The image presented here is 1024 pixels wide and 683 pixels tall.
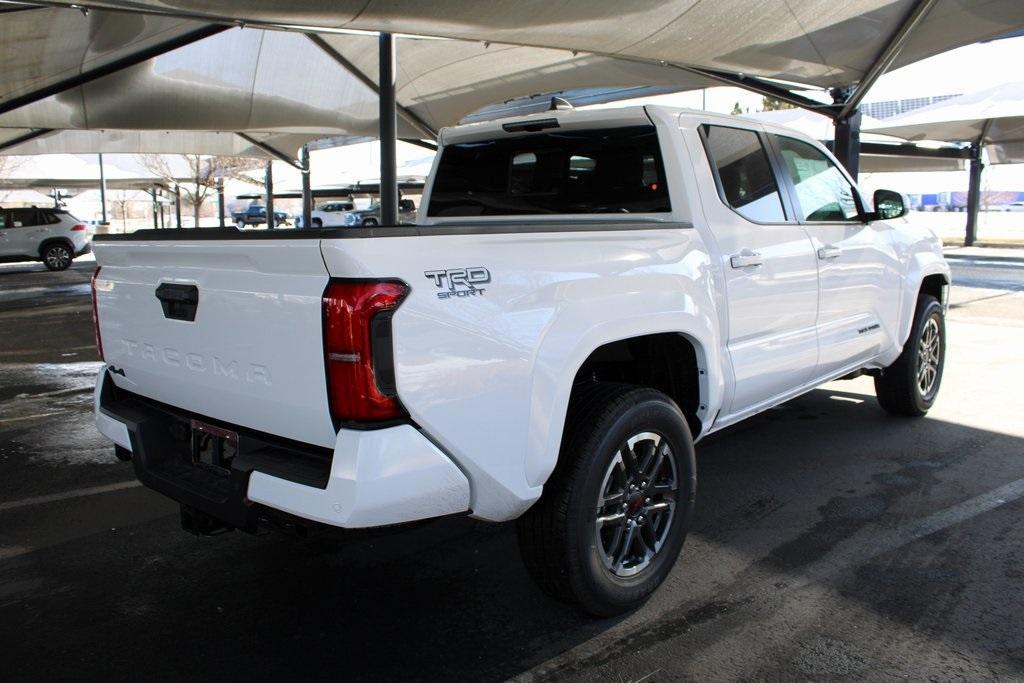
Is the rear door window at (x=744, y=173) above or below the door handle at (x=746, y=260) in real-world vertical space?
above

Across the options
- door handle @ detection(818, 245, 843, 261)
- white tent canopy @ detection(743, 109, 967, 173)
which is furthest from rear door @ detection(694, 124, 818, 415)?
white tent canopy @ detection(743, 109, 967, 173)

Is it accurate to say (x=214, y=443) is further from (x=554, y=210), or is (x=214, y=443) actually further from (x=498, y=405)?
(x=554, y=210)

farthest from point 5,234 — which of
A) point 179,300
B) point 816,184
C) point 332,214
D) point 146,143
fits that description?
point 332,214

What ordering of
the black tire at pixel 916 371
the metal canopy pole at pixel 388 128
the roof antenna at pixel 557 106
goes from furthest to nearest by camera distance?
the metal canopy pole at pixel 388 128 < the black tire at pixel 916 371 < the roof antenna at pixel 557 106

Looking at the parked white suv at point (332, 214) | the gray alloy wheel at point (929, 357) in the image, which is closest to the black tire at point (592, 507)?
the gray alloy wheel at point (929, 357)

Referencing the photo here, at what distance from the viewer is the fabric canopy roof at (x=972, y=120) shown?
23.6m

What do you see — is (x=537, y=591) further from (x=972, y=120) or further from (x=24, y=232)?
(x=972, y=120)

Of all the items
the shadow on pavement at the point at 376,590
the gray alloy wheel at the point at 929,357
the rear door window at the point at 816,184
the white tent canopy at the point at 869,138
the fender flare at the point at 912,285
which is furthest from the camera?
the white tent canopy at the point at 869,138

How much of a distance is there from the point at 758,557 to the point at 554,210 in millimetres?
1996

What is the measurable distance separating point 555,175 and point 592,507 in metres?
2.02

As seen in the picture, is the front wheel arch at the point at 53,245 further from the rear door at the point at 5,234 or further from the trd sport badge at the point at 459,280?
the trd sport badge at the point at 459,280

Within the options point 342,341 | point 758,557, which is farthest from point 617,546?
point 342,341

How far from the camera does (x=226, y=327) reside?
8.73ft

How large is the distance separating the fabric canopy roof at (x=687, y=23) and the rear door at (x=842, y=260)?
585 centimetres
